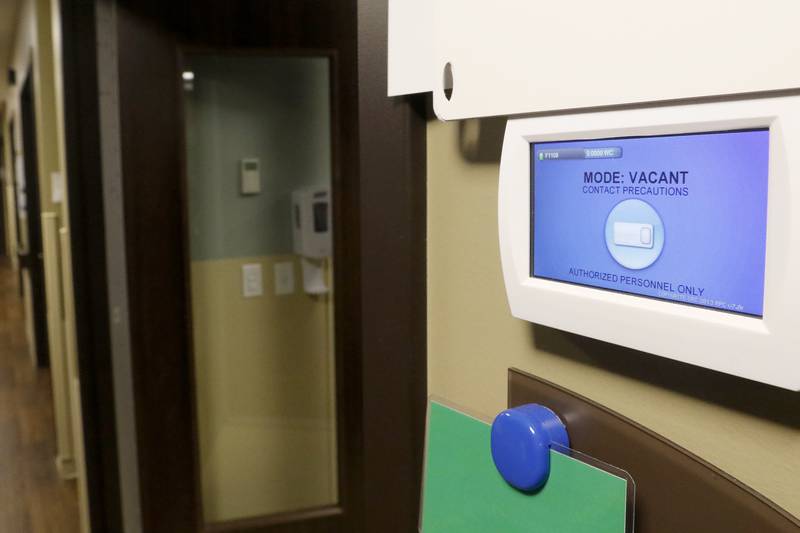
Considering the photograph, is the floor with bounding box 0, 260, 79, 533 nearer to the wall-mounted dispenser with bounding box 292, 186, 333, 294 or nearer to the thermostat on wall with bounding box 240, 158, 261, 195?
the wall-mounted dispenser with bounding box 292, 186, 333, 294

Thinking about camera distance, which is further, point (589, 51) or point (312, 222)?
point (312, 222)

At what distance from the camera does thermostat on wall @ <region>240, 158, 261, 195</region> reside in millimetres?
1942

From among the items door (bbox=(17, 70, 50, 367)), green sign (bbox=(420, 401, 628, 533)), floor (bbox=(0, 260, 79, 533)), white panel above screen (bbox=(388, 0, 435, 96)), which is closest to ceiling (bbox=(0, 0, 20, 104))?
door (bbox=(17, 70, 50, 367))

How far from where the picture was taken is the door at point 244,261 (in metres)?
1.68

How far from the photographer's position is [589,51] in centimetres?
37

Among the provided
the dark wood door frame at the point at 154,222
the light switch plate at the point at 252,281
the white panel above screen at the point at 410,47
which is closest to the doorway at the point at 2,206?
the light switch plate at the point at 252,281

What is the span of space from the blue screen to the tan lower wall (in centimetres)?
160

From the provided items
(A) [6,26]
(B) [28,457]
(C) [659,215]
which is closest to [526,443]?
(C) [659,215]

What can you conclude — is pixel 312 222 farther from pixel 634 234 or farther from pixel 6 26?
pixel 6 26

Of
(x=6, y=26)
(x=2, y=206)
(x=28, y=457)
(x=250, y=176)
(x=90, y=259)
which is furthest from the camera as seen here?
(x=2, y=206)

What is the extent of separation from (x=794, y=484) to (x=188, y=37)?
5.31 feet

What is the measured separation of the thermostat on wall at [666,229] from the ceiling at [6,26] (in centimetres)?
408

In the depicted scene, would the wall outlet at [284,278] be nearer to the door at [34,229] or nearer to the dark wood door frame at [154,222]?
the dark wood door frame at [154,222]

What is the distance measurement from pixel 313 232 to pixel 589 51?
5.50 ft
